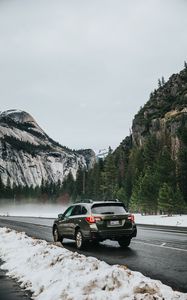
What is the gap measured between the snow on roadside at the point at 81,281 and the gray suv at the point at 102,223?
3.97 meters

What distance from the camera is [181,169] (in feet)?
250

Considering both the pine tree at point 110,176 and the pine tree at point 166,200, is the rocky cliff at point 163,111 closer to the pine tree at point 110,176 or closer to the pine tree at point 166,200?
the pine tree at point 110,176

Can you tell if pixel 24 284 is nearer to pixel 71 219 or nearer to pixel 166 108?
pixel 71 219

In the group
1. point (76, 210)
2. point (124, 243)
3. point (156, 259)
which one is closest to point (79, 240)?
point (76, 210)

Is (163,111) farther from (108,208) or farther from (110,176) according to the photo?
(108,208)

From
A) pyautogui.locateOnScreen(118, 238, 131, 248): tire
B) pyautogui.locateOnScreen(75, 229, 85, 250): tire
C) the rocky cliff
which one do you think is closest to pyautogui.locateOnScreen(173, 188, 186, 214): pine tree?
pyautogui.locateOnScreen(118, 238, 131, 248): tire

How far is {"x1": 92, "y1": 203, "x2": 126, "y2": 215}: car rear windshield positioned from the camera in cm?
1511

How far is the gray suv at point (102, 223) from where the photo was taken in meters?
14.7

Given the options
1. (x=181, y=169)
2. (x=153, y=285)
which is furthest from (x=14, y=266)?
(x=181, y=169)

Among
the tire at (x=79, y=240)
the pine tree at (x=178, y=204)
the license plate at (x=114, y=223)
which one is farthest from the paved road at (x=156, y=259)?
the pine tree at (x=178, y=204)

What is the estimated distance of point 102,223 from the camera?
14711 mm

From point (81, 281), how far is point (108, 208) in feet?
26.3

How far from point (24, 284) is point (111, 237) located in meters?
6.40

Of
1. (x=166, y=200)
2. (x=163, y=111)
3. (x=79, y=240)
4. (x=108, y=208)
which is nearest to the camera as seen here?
(x=108, y=208)
